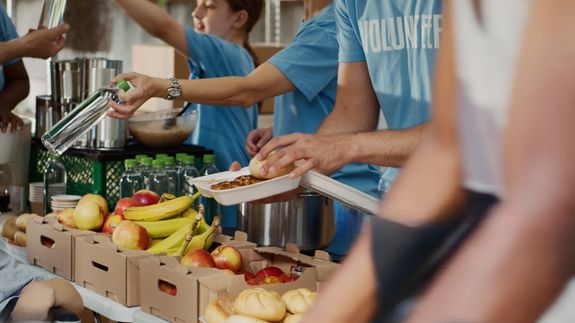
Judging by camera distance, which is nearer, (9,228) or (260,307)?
(260,307)

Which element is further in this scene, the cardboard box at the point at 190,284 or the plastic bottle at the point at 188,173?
the plastic bottle at the point at 188,173

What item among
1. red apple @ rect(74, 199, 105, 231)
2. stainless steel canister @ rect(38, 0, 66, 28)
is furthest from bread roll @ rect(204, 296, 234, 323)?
stainless steel canister @ rect(38, 0, 66, 28)

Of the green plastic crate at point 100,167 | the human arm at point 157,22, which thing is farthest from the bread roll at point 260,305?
the human arm at point 157,22

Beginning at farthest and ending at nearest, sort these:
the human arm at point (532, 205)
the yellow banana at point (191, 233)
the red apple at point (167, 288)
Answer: the yellow banana at point (191, 233) → the red apple at point (167, 288) → the human arm at point (532, 205)

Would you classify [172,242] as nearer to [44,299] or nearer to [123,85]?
[123,85]

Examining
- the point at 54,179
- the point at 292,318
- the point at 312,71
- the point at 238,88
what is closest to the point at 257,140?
the point at 238,88

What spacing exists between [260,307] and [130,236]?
62cm

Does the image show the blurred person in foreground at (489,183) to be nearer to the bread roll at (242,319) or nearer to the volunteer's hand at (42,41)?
the bread roll at (242,319)

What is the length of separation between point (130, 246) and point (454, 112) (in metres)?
1.85

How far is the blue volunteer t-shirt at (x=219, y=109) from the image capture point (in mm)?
3424

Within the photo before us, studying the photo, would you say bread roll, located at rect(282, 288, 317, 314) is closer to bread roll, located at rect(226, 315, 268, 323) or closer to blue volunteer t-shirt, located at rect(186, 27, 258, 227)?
bread roll, located at rect(226, 315, 268, 323)

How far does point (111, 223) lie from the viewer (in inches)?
94.7

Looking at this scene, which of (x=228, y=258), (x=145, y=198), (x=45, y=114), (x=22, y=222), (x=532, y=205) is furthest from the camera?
(x=45, y=114)

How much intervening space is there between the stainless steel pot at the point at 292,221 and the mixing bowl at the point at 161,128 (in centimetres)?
68
